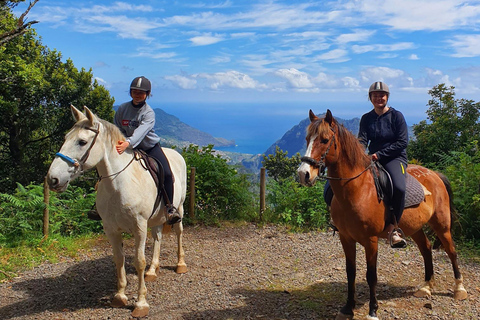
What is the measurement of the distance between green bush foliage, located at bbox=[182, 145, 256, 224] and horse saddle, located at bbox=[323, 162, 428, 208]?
4919 mm

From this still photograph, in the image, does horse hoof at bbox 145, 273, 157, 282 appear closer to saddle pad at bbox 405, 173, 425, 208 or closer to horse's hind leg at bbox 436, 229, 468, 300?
saddle pad at bbox 405, 173, 425, 208

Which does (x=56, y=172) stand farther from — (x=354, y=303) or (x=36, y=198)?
(x=36, y=198)

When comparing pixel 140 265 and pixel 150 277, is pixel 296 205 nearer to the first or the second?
pixel 150 277

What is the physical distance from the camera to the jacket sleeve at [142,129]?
4676 mm

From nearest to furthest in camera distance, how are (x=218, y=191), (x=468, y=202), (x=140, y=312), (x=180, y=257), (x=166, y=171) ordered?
(x=140, y=312)
(x=166, y=171)
(x=180, y=257)
(x=468, y=202)
(x=218, y=191)

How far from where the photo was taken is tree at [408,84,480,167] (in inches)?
714

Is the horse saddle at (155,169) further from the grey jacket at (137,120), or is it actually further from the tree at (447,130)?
the tree at (447,130)

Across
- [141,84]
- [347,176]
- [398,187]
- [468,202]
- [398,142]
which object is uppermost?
[141,84]

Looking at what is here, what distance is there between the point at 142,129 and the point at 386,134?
127 inches

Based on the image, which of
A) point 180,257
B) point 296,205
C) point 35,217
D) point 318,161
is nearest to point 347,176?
point 318,161

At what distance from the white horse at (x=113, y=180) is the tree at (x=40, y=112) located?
1305 cm

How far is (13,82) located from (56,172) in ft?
39.3

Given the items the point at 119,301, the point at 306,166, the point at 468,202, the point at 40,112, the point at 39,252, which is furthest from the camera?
the point at 40,112

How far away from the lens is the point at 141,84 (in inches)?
197
